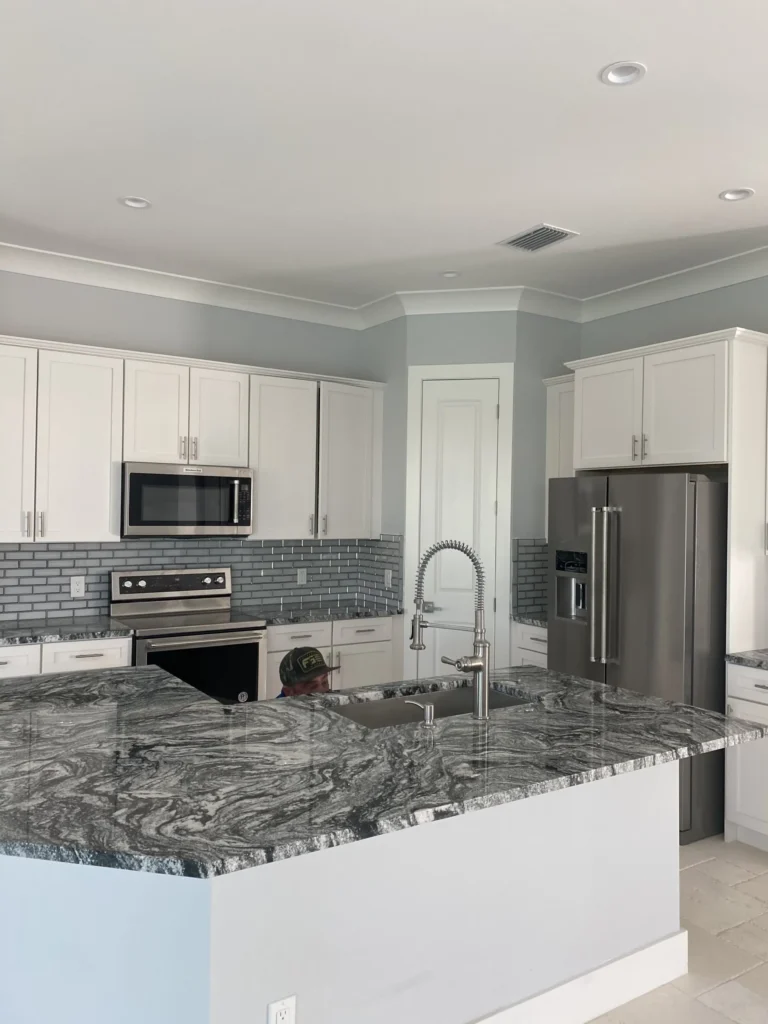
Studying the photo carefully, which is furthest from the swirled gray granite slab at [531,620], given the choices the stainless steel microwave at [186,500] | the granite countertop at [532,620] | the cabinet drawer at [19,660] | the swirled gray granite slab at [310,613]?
the cabinet drawer at [19,660]

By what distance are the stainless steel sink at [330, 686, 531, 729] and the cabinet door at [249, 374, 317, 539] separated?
2.26 m

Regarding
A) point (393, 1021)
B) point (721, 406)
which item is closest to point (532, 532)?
Result: point (721, 406)

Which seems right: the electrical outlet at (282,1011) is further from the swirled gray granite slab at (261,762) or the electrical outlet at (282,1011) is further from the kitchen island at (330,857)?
the swirled gray granite slab at (261,762)

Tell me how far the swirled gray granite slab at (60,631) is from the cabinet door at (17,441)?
455 mm

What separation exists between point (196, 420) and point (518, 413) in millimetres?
1882

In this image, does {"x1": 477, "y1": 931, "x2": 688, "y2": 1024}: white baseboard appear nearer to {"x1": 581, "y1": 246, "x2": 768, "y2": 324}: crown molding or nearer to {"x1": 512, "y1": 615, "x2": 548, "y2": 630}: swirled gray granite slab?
{"x1": 512, "y1": 615, "x2": 548, "y2": 630}: swirled gray granite slab

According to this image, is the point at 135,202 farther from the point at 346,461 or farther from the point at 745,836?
the point at 745,836


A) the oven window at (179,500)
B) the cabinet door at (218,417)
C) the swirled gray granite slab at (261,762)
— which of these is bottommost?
the swirled gray granite slab at (261,762)

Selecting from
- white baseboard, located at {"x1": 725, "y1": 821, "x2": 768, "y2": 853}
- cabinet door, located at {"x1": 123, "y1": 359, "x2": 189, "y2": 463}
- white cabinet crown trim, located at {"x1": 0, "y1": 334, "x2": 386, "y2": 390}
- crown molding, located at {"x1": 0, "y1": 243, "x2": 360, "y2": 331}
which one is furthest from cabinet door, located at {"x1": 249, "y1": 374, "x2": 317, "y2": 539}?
white baseboard, located at {"x1": 725, "y1": 821, "x2": 768, "y2": 853}

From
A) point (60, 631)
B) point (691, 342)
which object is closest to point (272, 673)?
point (60, 631)

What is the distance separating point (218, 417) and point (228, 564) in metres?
0.91

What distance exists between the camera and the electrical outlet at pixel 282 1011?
1.71 metres

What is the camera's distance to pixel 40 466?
13.2 ft

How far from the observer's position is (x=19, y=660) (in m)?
3.72
